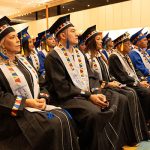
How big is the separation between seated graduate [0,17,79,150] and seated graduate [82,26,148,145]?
1.17 metres

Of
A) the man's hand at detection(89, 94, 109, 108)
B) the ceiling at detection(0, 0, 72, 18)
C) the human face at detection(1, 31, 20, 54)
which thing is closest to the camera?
the human face at detection(1, 31, 20, 54)

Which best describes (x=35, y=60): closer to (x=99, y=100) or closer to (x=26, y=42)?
(x=26, y=42)

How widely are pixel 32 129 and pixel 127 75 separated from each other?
2176 mm

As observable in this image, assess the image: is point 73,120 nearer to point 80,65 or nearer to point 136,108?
point 80,65

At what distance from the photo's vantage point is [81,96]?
113 inches

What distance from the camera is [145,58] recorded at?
4.70 meters

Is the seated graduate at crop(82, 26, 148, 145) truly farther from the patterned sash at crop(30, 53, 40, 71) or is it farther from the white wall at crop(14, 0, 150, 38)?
the white wall at crop(14, 0, 150, 38)

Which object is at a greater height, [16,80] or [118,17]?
[118,17]

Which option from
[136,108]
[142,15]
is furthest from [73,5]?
[136,108]

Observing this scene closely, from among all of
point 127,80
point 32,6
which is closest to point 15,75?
point 127,80

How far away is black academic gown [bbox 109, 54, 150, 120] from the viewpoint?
3.88 m

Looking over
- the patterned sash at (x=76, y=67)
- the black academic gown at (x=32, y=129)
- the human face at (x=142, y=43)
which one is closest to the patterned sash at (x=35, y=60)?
the patterned sash at (x=76, y=67)

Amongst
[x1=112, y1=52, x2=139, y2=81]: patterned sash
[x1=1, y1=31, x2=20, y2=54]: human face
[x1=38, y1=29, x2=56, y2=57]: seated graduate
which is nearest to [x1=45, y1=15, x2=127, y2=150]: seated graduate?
[x1=1, y1=31, x2=20, y2=54]: human face

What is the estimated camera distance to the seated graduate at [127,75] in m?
3.89
